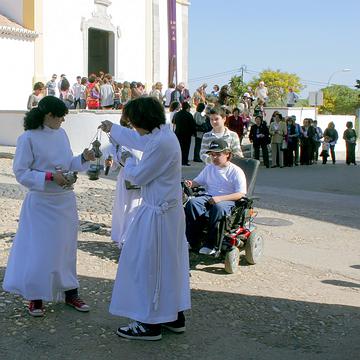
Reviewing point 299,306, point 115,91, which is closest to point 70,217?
point 299,306

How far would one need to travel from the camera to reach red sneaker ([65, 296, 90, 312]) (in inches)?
218

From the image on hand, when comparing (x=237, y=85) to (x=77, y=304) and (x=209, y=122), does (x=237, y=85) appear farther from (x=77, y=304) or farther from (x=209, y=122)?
(x=77, y=304)

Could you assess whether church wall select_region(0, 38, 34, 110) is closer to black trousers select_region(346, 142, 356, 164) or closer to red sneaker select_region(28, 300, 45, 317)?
black trousers select_region(346, 142, 356, 164)

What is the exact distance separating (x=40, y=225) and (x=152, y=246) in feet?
3.44

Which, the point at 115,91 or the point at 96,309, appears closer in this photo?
the point at 96,309

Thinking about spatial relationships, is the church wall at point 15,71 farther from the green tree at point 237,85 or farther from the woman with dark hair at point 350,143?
the green tree at point 237,85

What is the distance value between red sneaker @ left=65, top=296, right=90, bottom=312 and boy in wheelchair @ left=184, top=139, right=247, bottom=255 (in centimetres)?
174

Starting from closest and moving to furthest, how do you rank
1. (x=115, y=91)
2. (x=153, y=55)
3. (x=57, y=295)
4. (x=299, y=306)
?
(x=57, y=295)
(x=299, y=306)
(x=115, y=91)
(x=153, y=55)

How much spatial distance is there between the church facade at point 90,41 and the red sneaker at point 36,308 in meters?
21.3

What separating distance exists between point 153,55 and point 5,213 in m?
24.6

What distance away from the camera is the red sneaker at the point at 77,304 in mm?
5543

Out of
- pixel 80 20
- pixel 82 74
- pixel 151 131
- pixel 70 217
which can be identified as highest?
pixel 80 20

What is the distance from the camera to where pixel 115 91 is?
23156 millimetres

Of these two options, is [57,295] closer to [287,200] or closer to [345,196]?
[287,200]
